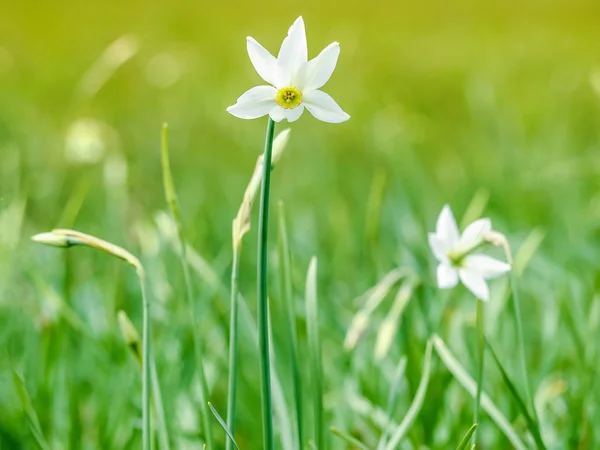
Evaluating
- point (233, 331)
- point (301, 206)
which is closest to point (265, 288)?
point (233, 331)

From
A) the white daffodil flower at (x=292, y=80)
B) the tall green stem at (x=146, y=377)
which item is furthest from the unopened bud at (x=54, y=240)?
the white daffodil flower at (x=292, y=80)

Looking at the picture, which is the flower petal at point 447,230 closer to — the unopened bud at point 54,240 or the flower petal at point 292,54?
the flower petal at point 292,54

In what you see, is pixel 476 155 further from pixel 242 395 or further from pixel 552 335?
pixel 242 395

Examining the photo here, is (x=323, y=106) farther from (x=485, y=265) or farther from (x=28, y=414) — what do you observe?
(x=28, y=414)

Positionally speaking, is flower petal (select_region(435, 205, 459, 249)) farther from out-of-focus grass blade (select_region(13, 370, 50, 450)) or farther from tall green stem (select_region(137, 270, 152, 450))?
out-of-focus grass blade (select_region(13, 370, 50, 450))

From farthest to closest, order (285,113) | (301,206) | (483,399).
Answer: (301,206) < (483,399) < (285,113)

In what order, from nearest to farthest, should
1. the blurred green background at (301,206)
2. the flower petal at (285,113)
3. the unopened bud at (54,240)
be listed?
the flower petal at (285,113), the unopened bud at (54,240), the blurred green background at (301,206)
